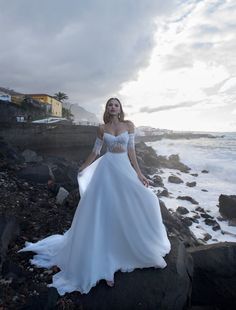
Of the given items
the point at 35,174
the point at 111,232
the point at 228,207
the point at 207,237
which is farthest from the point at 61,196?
the point at 228,207

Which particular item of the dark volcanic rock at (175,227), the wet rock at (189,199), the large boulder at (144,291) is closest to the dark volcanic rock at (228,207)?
the wet rock at (189,199)

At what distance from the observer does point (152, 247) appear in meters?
3.86

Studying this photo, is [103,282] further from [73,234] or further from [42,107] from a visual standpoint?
[42,107]

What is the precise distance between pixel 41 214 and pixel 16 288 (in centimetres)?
282

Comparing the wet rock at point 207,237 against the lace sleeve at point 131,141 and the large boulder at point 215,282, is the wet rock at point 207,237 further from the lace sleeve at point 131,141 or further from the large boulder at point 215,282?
the lace sleeve at point 131,141

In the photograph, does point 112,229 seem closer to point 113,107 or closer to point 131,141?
point 131,141

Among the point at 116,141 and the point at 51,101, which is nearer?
the point at 116,141

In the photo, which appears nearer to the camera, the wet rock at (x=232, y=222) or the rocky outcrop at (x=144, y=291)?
the rocky outcrop at (x=144, y=291)

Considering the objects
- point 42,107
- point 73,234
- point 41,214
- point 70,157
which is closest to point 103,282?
point 73,234

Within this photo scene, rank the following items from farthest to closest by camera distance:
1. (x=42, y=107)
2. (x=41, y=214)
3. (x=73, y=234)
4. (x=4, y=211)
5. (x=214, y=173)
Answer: (x=42, y=107) → (x=214, y=173) → (x=41, y=214) → (x=4, y=211) → (x=73, y=234)

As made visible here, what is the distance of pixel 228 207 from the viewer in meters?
13.1

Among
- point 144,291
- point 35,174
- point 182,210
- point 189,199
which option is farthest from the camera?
point 189,199

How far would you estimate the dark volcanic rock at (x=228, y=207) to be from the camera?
12.9m

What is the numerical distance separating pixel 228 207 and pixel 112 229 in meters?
10.9
